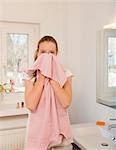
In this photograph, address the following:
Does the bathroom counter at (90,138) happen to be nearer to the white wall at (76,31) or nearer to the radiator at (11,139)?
the white wall at (76,31)

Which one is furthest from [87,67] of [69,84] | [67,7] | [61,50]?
[69,84]

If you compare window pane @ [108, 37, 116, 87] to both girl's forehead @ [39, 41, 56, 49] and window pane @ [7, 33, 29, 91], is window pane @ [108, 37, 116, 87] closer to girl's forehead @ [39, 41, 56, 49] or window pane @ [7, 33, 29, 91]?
girl's forehead @ [39, 41, 56, 49]

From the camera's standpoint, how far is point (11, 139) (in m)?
2.03

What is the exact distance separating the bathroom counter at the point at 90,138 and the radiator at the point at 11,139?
646 mm

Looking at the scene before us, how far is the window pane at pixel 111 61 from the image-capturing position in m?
1.46

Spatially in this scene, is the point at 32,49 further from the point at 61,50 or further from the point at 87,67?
the point at 87,67

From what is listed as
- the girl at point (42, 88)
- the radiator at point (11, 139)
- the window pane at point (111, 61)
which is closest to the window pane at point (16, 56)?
the radiator at point (11, 139)

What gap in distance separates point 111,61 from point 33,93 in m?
0.74

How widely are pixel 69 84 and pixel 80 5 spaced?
1.32 meters

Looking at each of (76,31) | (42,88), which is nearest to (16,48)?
(76,31)

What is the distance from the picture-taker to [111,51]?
1.50 metres

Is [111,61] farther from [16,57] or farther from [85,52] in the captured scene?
[16,57]

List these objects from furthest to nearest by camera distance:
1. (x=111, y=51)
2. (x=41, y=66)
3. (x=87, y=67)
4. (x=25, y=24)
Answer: (x=25, y=24) < (x=87, y=67) < (x=111, y=51) < (x=41, y=66)

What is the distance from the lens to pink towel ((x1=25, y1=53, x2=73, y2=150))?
1032 mm
